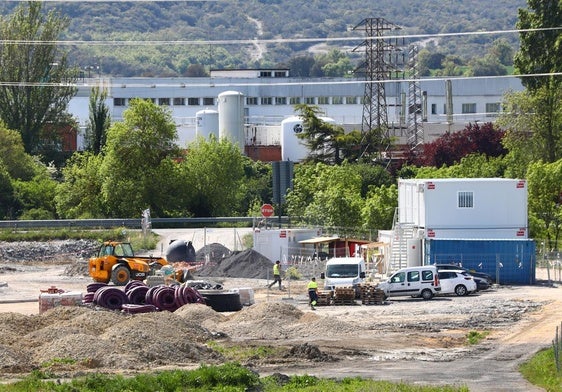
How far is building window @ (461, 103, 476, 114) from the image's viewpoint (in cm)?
14475

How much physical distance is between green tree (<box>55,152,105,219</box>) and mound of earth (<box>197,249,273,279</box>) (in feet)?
86.7

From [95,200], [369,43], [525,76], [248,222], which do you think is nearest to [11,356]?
[248,222]

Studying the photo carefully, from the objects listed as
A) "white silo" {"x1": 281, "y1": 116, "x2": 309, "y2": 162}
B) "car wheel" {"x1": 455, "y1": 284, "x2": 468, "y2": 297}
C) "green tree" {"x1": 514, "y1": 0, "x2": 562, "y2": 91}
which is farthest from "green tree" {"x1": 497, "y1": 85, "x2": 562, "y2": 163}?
A: "car wheel" {"x1": 455, "y1": 284, "x2": 468, "y2": 297}

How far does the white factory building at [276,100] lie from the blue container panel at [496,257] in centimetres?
6742

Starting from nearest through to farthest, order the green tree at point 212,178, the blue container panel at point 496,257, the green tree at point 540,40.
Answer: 1. the blue container panel at point 496,257
2. the green tree at point 212,178
3. the green tree at point 540,40

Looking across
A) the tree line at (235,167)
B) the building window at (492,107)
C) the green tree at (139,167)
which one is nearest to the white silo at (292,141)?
the tree line at (235,167)

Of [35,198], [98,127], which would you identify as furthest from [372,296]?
[98,127]

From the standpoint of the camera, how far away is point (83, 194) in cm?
9431

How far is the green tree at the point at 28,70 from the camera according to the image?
381 ft

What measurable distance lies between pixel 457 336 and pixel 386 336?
2211mm

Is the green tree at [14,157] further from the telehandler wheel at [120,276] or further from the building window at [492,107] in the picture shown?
the building window at [492,107]

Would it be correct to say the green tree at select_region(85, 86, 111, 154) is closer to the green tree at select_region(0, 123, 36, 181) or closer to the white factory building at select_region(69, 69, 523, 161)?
the green tree at select_region(0, 123, 36, 181)

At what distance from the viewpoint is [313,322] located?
43406mm

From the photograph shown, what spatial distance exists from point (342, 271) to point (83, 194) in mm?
41651
